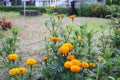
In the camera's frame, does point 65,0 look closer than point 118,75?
No

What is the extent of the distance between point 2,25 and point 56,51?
8.06 metres

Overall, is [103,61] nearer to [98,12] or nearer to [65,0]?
[98,12]

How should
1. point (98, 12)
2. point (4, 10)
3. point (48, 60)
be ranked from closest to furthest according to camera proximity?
point (48, 60) < point (98, 12) < point (4, 10)

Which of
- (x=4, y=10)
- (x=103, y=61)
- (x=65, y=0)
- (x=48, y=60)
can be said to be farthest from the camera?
(x=65, y=0)

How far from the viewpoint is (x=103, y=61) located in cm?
310

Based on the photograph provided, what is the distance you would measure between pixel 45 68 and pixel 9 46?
3.00 feet

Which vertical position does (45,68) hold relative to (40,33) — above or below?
above

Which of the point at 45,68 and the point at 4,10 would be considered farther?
the point at 4,10

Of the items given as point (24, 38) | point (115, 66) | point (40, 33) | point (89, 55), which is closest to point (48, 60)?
point (89, 55)

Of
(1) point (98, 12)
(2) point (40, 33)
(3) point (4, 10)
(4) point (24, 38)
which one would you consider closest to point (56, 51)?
(4) point (24, 38)

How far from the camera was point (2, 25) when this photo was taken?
11.7m

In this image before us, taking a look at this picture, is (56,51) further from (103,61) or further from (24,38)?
(24,38)

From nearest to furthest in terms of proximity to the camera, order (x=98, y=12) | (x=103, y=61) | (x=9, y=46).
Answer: (x=103, y=61) → (x=9, y=46) → (x=98, y=12)

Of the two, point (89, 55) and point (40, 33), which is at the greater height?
point (89, 55)
